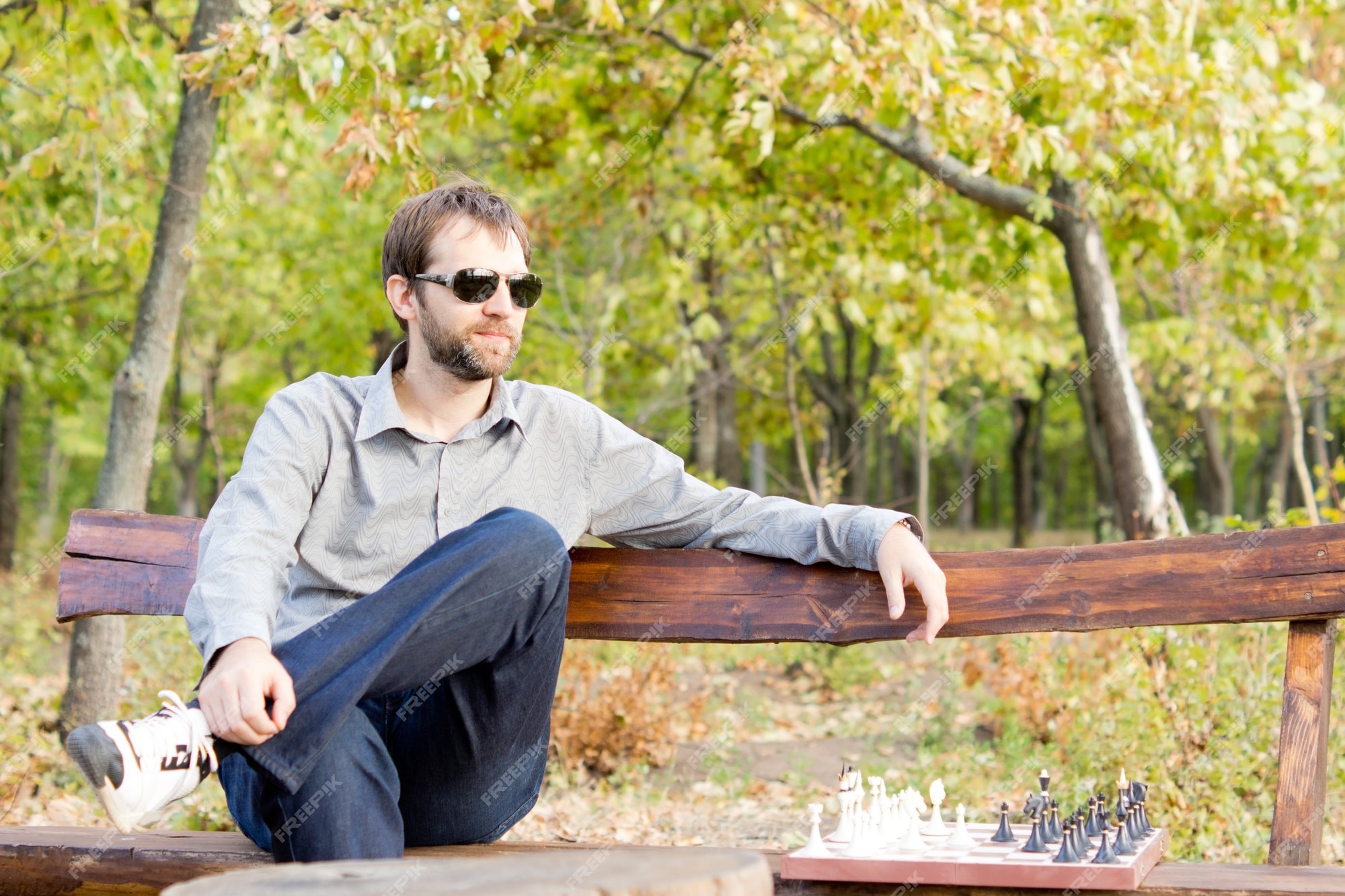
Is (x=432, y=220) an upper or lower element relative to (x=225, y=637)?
upper

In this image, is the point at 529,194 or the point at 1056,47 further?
the point at 529,194

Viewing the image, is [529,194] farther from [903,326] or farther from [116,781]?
[116,781]

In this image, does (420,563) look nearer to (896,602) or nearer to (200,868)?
(200,868)

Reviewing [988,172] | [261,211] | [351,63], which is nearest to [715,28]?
[988,172]

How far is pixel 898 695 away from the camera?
8.09 m

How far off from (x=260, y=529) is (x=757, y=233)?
22.3 ft

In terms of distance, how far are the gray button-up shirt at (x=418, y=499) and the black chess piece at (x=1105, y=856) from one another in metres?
0.77

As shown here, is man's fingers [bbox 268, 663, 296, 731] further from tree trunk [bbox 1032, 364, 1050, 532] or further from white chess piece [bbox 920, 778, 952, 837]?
tree trunk [bbox 1032, 364, 1050, 532]

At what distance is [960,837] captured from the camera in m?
2.71

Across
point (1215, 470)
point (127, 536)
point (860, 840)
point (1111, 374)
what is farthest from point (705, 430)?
point (1215, 470)

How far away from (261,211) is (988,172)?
9.90 m

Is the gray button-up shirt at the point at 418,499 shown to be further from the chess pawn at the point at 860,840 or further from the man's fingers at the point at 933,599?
the chess pawn at the point at 860,840

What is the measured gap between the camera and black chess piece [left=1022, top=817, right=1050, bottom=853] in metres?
2.53

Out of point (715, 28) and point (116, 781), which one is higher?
point (715, 28)
